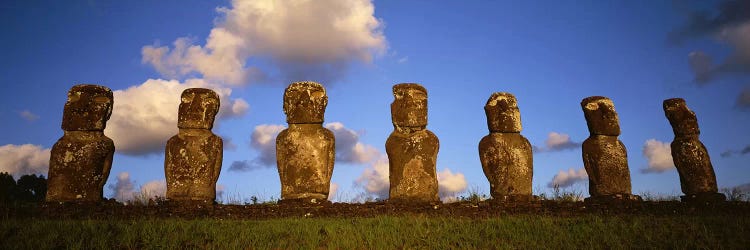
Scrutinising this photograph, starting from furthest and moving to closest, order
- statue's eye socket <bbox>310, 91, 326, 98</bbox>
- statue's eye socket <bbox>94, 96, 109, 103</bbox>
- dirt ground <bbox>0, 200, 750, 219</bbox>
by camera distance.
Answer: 1. statue's eye socket <bbox>310, 91, 326, 98</bbox>
2. statue's eye socket <bbox>94, 96, 109, 103</bbox>
3. dirt ground <bbox>0, 200, 750, 219</bbox>

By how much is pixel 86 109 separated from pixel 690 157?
1513 centimetres

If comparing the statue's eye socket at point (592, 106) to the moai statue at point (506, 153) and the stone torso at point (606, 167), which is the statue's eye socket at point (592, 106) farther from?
the moai statue at point (506, 153)

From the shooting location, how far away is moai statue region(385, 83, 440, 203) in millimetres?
14297

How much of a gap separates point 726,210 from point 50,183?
14.9m

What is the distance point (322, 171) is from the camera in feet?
46.8

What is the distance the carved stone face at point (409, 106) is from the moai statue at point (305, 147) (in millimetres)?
1639

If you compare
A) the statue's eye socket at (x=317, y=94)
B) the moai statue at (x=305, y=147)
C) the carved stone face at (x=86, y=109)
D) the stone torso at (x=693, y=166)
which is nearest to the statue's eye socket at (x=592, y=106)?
the stone torso at (x=693, y=166)

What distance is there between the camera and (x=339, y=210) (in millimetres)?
12680

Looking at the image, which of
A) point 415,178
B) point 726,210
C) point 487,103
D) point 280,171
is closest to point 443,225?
point 415,178

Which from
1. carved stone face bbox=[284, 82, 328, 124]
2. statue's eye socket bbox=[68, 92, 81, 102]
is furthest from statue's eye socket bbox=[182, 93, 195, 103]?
statue's eye socket bbox=[68, 92, 81, 102]

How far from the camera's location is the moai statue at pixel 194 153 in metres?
14.0

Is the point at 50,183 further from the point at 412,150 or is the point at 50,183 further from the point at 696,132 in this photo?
the point at 696,132

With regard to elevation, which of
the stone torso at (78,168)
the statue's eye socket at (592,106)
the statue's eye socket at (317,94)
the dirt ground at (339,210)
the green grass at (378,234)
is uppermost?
the statue's eye socket at (592,106)

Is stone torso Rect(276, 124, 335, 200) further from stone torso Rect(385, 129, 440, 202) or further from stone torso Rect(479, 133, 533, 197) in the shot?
stone torso Rect(479, 133, 533, 197)
